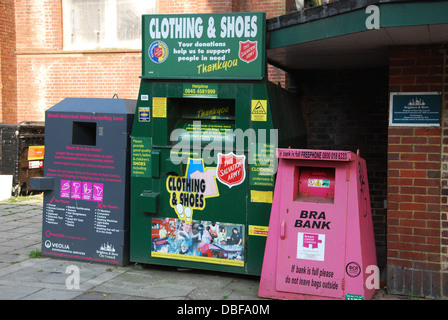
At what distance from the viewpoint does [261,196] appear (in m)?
5.27

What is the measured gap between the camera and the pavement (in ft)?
15.9

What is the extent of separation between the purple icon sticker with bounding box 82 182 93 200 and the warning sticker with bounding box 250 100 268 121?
225 cm

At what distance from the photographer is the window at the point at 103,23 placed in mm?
11438

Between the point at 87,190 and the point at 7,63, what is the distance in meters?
8.09

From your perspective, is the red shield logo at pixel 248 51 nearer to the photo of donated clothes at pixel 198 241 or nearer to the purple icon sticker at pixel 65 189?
the photo of donated clothes at pixel 198 241

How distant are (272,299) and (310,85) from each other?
12.6 ft

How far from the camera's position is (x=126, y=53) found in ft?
37.5

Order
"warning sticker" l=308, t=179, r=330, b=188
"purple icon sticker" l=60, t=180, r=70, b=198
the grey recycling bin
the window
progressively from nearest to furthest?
"warning sticker" l=308, t=179, r=330, b=188 < the grey recycling bin < "purple icon sticker" l=60, t=180, r=70, b=198 < the window

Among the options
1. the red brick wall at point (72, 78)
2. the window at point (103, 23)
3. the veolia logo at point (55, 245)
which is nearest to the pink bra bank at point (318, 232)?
the veolia logo at point (55, 245)

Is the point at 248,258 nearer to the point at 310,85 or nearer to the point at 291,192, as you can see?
the point at 291,192

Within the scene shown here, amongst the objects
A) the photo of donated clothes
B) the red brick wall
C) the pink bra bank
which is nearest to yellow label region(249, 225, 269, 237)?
the photo of donated clothes

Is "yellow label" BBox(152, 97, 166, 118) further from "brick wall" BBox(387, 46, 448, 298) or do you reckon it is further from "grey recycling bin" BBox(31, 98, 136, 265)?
"brick wall" BBox(387, 46, 448, 298)

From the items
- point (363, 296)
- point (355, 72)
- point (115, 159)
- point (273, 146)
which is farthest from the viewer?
point (355, 72)

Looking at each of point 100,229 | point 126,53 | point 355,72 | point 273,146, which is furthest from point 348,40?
point 126,53
